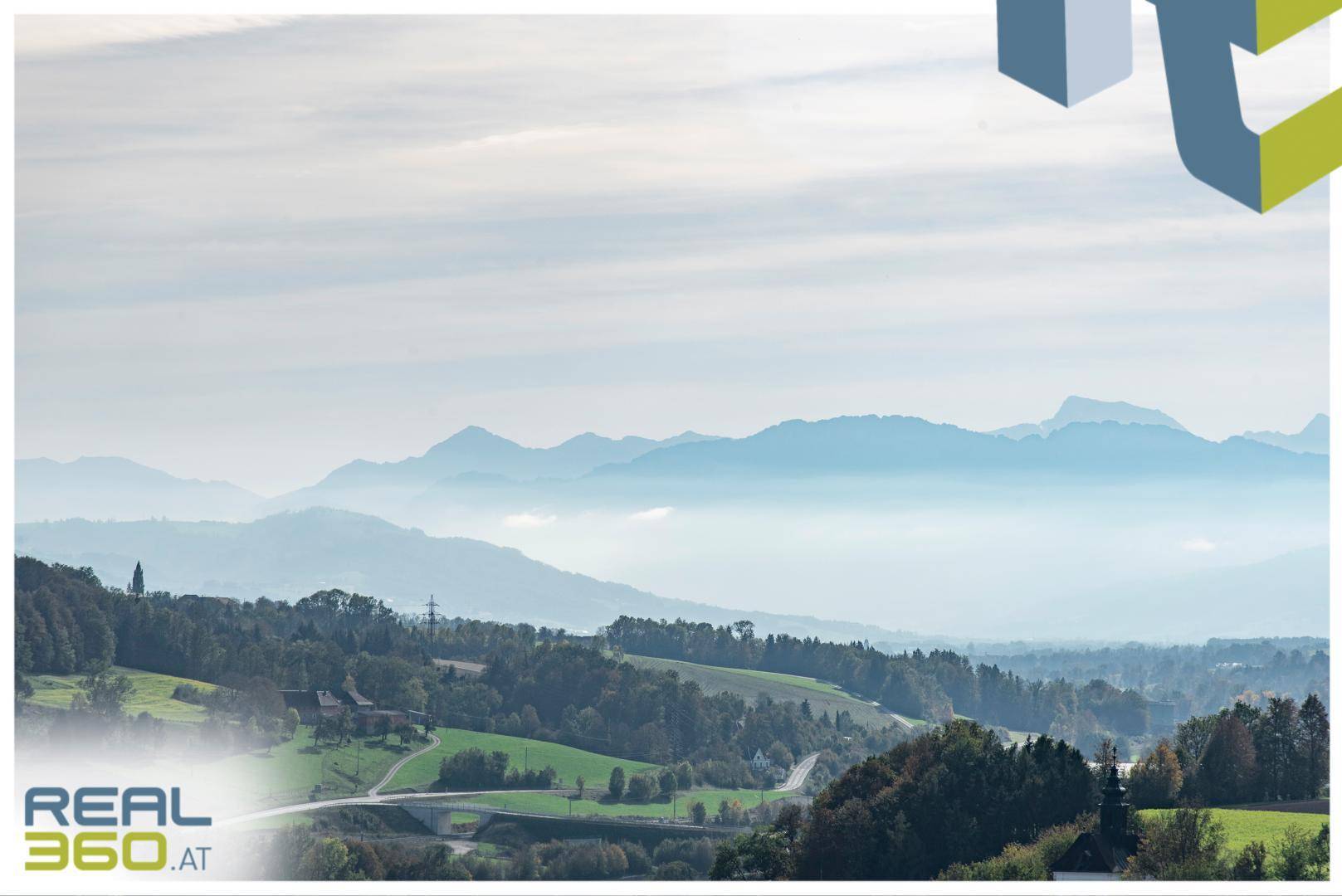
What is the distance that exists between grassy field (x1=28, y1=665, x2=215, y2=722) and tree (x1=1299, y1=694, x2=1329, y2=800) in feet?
253

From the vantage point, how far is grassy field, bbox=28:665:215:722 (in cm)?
11331

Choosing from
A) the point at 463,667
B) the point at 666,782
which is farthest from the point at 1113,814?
the point at 463,667

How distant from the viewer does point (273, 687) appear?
125 meters

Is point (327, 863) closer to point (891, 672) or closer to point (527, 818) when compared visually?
point (527, 818)

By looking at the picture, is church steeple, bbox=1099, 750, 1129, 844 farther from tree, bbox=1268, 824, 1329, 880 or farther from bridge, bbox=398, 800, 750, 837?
bridge, bbox=398, 800, 750, 837

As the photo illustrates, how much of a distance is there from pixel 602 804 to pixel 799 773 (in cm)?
2672

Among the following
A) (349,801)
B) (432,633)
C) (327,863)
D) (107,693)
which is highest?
(432,633)

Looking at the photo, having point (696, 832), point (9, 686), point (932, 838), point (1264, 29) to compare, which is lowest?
point (696, 832)

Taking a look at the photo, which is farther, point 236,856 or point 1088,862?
point 236,856

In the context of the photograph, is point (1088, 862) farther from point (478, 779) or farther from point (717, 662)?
point (717, 662)

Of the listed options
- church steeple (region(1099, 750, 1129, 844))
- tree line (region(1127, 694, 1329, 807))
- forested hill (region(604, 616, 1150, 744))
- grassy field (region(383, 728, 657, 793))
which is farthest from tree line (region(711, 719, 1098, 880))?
forested hill (region(604, 616, 1150, 744))

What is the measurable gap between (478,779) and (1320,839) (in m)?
86.6

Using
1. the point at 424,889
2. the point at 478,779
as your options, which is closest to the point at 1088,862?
the point at 424,889

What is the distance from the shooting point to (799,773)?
136375 millimetres
